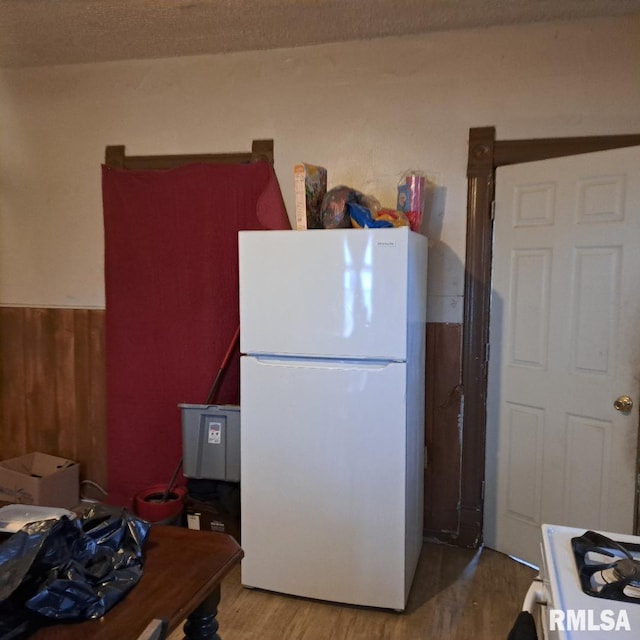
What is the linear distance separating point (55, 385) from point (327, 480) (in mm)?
2032

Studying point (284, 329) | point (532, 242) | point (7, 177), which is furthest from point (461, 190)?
point (7, 177)

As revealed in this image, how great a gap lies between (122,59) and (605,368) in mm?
2998

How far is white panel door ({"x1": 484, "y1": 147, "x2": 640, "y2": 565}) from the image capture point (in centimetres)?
249

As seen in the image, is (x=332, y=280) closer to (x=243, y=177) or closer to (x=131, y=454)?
(x=243, y=177)

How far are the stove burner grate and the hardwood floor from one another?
4.25 ft

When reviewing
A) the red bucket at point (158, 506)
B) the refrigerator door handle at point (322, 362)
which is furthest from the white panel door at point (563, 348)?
the red bucket at point (158, 506)

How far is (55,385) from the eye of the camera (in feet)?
11.6

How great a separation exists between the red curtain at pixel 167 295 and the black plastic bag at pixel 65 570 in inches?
74.7

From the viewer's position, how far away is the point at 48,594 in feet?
3.43

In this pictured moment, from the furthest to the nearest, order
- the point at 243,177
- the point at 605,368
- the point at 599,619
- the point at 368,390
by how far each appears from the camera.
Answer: the point at 243,177
the point at 605,368
the point at 368,390
the point at 599,619

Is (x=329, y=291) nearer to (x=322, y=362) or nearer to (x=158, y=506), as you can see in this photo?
(x=322, y=362)

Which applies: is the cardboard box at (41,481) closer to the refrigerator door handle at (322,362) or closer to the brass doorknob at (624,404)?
the refrigerator door handle at (322,362)

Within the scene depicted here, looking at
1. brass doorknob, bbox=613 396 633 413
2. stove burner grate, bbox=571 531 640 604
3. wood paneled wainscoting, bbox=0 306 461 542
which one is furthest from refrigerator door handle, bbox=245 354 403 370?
wood paneled wainscoting, bbox=0 306 461 542

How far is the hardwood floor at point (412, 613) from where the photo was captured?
2.27 m
